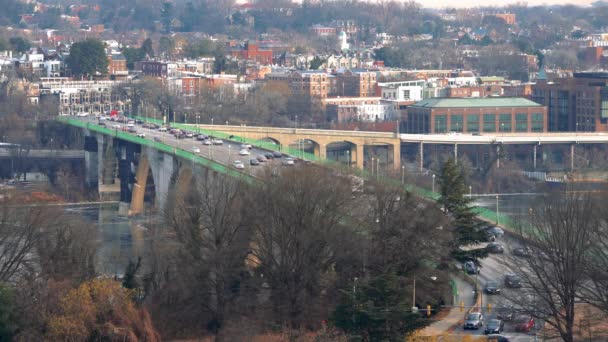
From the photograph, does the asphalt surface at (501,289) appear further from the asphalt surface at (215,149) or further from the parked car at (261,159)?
the parked car at (261,159)

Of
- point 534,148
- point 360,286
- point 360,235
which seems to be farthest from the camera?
point 534,148

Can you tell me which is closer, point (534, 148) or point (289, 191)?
point (289, 191)

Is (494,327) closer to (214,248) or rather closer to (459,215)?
(459,215)

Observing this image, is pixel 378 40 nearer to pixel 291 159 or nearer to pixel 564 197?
pixel 291 159

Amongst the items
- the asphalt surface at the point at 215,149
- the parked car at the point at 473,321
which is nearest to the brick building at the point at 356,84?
the asphalt surface at the point at 215,149

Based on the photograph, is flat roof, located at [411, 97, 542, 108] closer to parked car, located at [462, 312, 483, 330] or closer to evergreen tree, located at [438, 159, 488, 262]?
evergreen tree, located at [438, 159, 488, 262]

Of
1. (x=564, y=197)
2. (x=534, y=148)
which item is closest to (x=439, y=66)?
(x=534, y=148)
